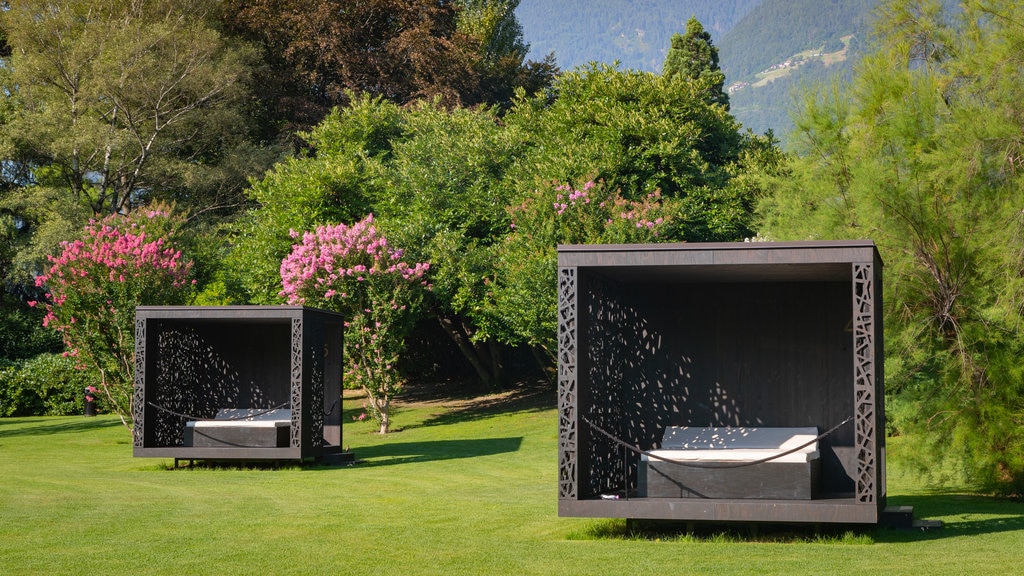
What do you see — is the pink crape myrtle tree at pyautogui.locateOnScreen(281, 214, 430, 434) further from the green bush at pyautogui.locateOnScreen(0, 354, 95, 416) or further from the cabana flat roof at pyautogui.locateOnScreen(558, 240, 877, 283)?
the cabana flat roof at pyautogui.locateOnScreen(558, 240, 877, 283)

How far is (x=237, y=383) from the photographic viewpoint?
1855 centimetres

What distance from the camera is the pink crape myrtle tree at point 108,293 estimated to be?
20.7 m

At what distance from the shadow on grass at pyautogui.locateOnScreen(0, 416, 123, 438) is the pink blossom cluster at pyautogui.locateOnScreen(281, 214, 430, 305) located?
6720mm

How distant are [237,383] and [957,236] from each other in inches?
458

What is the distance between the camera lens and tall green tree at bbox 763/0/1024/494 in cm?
1284

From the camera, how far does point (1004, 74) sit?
44.0 feet

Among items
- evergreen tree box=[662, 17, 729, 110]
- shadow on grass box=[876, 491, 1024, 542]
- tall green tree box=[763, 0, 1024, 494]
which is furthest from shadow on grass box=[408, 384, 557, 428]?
evergreen tree box=[662, 17, 729, 110]

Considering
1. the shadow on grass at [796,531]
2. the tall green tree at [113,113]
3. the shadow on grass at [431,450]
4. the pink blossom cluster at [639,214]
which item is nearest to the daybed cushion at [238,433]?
the shadow on grass at [431,450]

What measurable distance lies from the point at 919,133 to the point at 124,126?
84.6 feet

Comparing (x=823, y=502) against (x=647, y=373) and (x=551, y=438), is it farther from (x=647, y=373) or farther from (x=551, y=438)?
(x=551, y=438)

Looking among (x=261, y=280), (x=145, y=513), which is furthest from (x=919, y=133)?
(x=261, y=280)

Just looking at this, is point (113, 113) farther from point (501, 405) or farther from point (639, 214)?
point (639, 214)

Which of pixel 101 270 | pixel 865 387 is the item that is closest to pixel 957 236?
pixel 865 387

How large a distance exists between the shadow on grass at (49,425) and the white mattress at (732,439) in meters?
17.9
